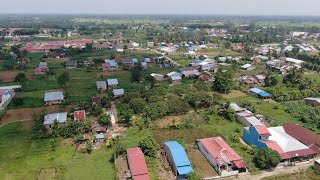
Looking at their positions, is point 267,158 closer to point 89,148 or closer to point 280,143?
point 280,143

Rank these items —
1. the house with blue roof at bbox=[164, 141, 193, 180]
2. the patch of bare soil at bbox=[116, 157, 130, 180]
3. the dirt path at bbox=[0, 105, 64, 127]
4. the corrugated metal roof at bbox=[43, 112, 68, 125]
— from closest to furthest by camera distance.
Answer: the house with blue roof at bbox=[164, 141, 193, 180], the patch of bare soil at bbox=[116, 157, 130, 180], the corrugated metal roof at bbox=[43, 112, 68, 125], the dirt path at bbox=[0, 105, 64, 127]

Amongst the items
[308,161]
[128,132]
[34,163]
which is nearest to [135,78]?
[128,132]

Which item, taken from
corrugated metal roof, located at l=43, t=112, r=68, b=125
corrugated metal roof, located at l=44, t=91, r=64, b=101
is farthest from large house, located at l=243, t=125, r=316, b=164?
corrugated metal roof, located at l=44, t=91, r=64, b=101

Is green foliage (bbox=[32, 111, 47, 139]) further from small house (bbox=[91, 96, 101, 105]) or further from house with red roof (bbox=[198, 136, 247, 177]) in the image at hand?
house with red roof (bbox=[198, 136, 247, 177])

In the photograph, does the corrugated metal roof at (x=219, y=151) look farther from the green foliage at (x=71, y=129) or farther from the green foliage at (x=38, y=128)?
the green foliage at (x=38, y=128)

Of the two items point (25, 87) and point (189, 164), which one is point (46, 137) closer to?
point (189, 164)
